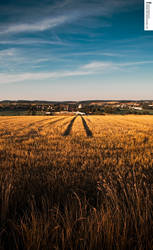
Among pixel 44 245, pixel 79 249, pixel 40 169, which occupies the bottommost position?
pixel 40 169

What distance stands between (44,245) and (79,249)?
0.38 meters

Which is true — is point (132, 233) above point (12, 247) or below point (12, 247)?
above

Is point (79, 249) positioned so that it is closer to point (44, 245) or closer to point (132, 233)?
point (44, 245)

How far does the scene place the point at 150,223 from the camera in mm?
1695

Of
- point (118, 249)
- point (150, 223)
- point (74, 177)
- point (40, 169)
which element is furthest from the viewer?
point (40, 169)

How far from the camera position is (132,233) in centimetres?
163

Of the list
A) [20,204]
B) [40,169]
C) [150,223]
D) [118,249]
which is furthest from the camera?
[40,169]

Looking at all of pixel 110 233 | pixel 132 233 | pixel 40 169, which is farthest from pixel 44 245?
pixel 40 169

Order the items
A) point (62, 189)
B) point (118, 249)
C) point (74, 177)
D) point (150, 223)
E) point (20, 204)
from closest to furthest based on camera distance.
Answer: point (118, 249) < point (150, 223) < point (20, 204) < point (62, 189) < point (74, 177)

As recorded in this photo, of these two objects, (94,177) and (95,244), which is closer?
(95,244)

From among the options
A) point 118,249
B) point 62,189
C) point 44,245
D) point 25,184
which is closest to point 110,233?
point 118,249

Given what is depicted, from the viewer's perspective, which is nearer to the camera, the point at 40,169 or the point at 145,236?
the point at 145,236

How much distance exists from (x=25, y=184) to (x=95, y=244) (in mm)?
2255

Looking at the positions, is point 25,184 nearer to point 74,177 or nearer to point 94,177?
point 74,177
